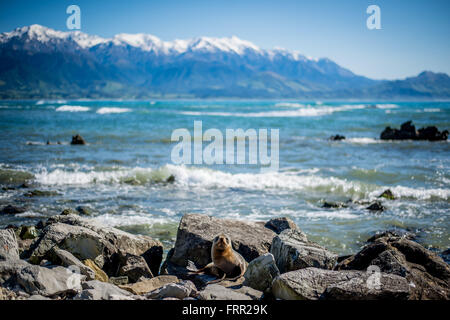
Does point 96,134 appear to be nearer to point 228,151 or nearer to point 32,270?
point 228,151

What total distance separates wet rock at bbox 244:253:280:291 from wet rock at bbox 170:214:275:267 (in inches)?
50.8

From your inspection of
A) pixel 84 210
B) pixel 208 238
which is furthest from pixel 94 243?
pixel 84 210

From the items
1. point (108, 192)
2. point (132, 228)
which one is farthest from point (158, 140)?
point (132, 228)

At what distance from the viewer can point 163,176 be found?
688 inches

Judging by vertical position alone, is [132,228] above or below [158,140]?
below

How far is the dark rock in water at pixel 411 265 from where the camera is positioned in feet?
16.5

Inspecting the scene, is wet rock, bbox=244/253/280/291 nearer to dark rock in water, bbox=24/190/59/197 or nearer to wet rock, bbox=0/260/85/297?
wet rock, bbox=0/260/85/297

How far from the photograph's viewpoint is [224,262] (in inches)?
234

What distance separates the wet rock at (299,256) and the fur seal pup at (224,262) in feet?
2.22

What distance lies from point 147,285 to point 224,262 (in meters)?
1.25

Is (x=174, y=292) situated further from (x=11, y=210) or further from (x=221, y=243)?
(x=11, y=210)

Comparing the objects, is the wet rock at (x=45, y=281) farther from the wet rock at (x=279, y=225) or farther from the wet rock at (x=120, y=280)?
the wet rock at (x=279, y=225)

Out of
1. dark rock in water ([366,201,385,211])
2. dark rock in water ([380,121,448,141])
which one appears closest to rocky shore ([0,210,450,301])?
dark rock in water ([366,201,385,211])
